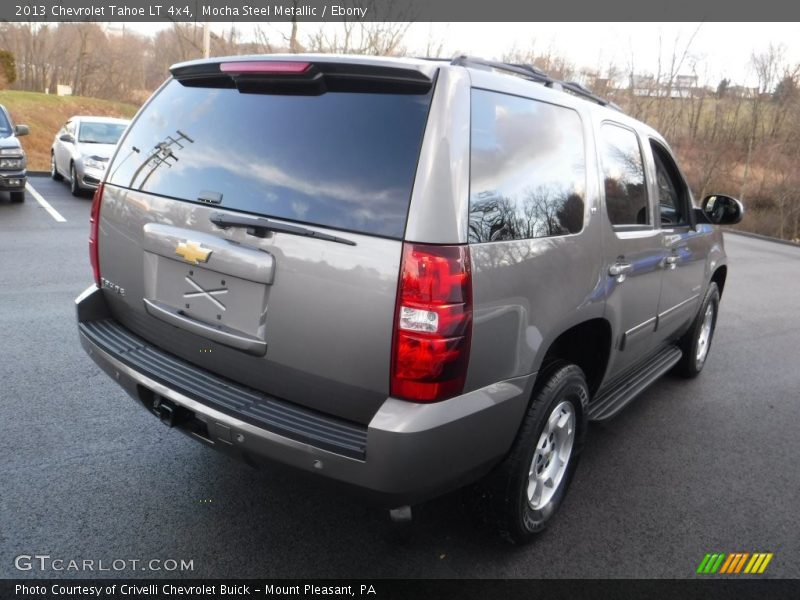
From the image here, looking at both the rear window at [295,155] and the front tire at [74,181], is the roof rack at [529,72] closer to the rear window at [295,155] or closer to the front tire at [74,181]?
the rear window at [295,155]

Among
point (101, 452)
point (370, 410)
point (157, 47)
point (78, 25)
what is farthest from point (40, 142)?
point (370, 410)

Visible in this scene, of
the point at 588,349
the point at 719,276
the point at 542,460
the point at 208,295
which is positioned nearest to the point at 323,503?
the point at 542,460

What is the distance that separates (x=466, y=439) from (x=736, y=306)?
754 cm

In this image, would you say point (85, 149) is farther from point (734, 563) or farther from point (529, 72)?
point (734, 563)

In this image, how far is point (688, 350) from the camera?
495cm

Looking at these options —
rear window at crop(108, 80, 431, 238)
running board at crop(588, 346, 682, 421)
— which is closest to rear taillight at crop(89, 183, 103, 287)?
rear window at crop(108, 80, 431, 238)

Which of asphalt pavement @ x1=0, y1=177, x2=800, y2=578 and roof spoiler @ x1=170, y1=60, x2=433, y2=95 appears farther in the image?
asphalt pavement @ x1=0, y1=177, x2=800, y2=578

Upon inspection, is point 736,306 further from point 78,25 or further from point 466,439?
point 78,25

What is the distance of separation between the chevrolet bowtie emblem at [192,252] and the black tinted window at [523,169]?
1008mm

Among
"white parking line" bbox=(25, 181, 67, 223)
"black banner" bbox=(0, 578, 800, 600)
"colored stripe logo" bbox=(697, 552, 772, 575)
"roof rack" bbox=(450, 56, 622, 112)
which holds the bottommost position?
"black banner" bbox=(0, 578, 800, 600)

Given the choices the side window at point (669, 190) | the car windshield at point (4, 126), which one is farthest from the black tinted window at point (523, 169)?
the car windshield at point (4, 126)

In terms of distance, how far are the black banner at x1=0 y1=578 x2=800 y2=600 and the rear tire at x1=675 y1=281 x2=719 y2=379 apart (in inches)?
99.8

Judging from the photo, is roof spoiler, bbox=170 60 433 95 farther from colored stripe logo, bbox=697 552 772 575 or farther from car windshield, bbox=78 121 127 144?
car windshield, bbox=78 121 127 144

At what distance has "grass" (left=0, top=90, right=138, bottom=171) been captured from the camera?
2295cm
